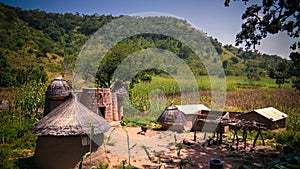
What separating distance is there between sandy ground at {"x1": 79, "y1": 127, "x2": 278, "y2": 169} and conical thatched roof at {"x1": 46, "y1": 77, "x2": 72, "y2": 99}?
11.1 feet

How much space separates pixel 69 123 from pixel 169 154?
15.7ft

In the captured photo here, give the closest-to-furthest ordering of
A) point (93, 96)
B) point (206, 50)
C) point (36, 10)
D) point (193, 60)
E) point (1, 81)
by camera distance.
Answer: point (93, 96) → point (1, 81) → point (193, 60) → point (206, 50) → point (36, 10)

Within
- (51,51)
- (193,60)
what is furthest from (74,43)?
(193,60)

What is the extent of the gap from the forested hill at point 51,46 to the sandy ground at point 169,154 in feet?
75.1

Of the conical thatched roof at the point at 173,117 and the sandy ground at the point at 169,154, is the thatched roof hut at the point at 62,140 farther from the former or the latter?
the conical thatched roof at the point at 173,117

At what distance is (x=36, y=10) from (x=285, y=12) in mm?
81867

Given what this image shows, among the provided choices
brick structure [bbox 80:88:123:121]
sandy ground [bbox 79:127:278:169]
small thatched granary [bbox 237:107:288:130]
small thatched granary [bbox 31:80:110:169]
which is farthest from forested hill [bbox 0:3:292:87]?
small thatched granary [bbox 31:80:110:169]

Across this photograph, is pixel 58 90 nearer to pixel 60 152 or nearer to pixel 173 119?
pixel 60 152

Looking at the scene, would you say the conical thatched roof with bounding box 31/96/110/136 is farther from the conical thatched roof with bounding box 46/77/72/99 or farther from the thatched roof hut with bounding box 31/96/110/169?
the conical thatched roof with bounding box 46/77/72/99

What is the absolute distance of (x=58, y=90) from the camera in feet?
37.7

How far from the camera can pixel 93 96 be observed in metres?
15.5

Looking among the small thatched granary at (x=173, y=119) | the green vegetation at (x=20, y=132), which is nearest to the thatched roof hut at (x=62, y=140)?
the green vegetation at (x=20, y=132)

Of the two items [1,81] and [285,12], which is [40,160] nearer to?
[285,12]

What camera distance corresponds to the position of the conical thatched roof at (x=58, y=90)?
446 inches
